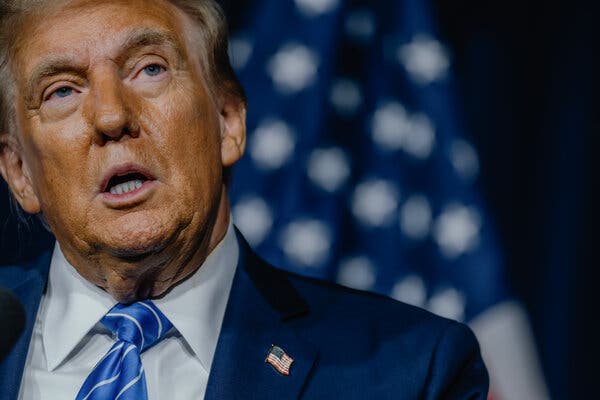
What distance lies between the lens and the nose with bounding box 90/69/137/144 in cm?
181

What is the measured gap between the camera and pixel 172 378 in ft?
6.27

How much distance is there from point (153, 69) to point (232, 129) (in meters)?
0.24

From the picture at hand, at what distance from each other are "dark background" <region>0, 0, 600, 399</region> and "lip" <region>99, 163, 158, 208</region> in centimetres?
95

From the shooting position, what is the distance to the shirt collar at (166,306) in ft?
6.37

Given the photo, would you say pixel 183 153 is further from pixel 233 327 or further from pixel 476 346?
pixel 476 346

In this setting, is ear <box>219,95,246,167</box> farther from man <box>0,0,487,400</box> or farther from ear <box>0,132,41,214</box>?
ear <box>0,132,41,214</box>

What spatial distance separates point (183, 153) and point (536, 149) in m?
0.96

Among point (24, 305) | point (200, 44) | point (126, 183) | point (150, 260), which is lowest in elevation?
point (24, 305)

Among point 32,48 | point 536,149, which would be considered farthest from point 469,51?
point 32,48

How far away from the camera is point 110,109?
1.82 metres

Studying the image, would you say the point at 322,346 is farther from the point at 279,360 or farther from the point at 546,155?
the point at 546,155

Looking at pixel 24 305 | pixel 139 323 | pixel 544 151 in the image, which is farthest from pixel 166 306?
pixel 544 151

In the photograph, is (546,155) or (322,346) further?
(546,155)

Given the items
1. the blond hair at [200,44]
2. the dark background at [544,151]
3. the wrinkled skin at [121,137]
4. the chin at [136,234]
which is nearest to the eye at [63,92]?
the wrinkled skin at [121,137]
